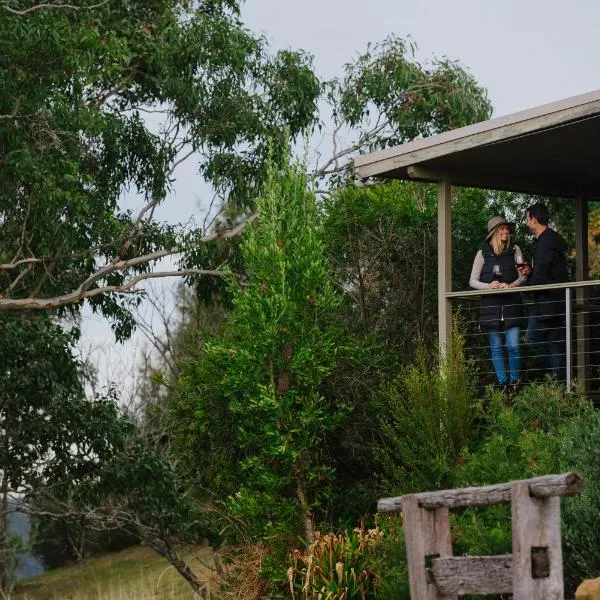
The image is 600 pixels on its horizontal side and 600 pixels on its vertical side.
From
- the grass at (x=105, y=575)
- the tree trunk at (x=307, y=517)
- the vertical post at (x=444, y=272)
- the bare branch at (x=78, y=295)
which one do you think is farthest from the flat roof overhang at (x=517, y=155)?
the grass at (x=105, y=575)

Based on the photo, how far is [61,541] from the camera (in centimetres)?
3528

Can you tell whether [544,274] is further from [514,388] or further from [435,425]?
[435,425]

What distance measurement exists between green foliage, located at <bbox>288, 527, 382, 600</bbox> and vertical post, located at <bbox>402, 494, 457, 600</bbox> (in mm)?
2773

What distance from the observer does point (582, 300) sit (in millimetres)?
14203

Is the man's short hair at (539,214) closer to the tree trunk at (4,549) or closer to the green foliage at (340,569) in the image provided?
the green foliage at (340,569)

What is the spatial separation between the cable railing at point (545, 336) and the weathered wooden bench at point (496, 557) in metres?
3.67

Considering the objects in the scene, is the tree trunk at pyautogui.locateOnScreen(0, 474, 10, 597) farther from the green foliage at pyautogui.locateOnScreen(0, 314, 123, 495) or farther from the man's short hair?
the man's short hair

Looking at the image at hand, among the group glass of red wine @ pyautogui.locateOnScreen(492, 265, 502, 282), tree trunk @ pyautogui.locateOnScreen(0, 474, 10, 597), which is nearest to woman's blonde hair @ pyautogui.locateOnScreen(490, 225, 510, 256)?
glass of red wine @ pyautogui.locateOnScreen(492, 265, 502, 282)

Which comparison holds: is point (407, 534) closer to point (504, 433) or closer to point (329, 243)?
point (504, 433)

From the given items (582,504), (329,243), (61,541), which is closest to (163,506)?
(329,243)

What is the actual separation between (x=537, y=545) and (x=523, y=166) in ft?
23.3

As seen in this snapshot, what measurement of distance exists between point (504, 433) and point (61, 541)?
84.9ft

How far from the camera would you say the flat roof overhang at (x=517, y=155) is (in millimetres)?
11602

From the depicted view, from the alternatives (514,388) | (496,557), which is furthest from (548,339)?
(496,557)
